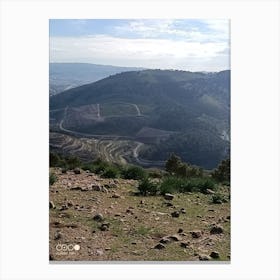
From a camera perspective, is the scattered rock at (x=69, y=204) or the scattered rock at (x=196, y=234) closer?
the scattered rock at (x=196, y=234)

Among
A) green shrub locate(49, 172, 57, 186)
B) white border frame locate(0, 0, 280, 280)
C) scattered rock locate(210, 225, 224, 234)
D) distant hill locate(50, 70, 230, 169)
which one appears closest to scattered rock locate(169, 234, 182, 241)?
scattered rock locate(210, 225, 224, 234)

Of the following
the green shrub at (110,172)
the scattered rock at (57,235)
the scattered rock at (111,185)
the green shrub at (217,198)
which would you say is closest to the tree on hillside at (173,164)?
the green shrub at (217,198)
